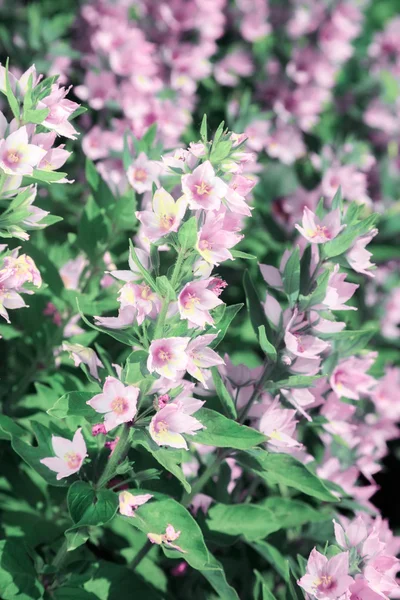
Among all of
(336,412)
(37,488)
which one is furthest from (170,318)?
(37,488)

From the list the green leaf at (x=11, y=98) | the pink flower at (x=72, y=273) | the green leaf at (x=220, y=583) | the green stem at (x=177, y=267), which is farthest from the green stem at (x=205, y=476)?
the green leaf at (x=11, y=98)

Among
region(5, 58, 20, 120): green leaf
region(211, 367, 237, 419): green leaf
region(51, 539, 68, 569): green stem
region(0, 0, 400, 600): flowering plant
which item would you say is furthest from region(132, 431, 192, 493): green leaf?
region(5, 58, 20, 120): green leaf

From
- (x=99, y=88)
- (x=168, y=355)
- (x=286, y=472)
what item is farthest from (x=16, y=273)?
(x=99, y=88)

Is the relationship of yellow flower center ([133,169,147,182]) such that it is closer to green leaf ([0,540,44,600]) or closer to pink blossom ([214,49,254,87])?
green leaf ([0,540,44,600])

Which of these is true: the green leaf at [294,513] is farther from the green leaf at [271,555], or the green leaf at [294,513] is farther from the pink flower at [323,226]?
the pink flower at [323,226]

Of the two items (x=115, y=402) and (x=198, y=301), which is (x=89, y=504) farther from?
(x=198, y=301)
